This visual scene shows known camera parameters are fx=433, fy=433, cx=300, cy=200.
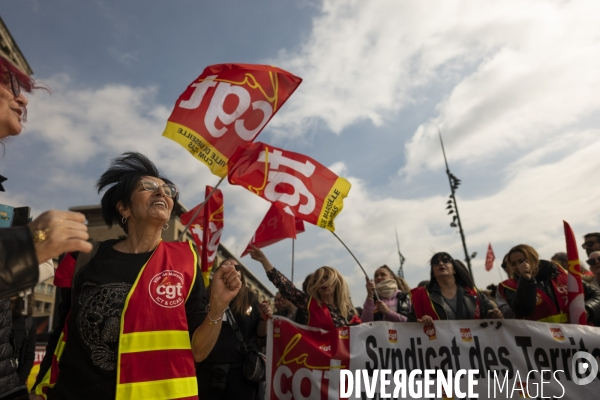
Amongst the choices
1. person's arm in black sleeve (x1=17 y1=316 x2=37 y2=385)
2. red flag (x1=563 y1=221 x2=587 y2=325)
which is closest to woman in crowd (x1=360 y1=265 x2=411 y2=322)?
red flag (x1=563 y1=221 x2=587 y2=325)

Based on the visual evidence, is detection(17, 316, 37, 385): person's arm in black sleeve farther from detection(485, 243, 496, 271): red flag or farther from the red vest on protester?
detection(485, 243, 496, 271): red flag

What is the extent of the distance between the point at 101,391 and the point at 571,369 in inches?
157

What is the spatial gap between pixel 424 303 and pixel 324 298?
3.44ft

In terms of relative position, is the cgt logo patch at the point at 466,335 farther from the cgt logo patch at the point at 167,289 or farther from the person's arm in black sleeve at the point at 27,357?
the person's arm in black sleeve at the point at 27,357

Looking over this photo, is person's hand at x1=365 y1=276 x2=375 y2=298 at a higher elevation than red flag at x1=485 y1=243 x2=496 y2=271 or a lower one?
lower

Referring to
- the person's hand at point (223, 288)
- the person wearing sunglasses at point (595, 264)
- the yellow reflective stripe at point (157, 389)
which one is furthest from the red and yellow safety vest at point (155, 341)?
the person wearing sunglasses at point (595, 264)

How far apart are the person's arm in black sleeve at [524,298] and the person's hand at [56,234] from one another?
414 centimetres

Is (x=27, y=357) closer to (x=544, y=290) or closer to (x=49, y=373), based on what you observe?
(x=49, y=373)

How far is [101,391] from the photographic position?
78.3 inches

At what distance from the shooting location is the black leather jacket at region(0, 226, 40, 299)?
1.08 m

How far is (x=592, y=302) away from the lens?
13.9ft

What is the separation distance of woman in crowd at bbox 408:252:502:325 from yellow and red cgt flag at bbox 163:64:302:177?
95.4 inches

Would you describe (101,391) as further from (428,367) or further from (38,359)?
(38,359)

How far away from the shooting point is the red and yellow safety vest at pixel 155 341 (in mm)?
1987
